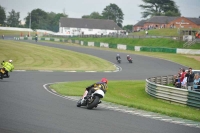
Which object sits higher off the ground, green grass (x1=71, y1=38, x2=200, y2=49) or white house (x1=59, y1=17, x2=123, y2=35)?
white house (x1=59, y1=17, x2=123, y2=35)

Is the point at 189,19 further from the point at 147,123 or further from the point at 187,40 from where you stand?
the point at 147,123

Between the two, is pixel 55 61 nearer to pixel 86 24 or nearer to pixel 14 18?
pixel 86 24

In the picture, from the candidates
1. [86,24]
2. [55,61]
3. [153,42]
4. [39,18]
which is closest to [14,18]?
[39,18]

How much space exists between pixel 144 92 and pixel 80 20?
13273cm

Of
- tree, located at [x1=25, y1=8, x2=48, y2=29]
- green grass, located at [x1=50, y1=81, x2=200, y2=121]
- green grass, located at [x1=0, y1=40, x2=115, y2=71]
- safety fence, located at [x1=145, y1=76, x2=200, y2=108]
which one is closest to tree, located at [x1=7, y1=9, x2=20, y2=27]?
tree, located at [x1=25, y1=8, x2=48, y2=29]

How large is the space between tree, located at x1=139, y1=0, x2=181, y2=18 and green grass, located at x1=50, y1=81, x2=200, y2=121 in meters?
130

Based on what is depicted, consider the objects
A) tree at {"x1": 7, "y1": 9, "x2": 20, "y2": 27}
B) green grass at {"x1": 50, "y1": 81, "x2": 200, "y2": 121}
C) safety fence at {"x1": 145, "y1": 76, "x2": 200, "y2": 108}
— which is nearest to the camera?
green grass at {"x1": 50, "y1": 81, "x2": 200, "y2": 121}

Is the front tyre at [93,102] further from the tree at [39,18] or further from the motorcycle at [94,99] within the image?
the tree at [39,18]

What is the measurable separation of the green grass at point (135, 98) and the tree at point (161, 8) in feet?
425

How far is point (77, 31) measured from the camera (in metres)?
147

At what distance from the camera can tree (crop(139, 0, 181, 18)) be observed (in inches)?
6127

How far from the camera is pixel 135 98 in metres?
22.9

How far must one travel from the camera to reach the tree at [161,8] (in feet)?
511

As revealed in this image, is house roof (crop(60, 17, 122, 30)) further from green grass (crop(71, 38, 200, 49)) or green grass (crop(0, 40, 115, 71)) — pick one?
green grass (crop(0, 40, 115, 71))
